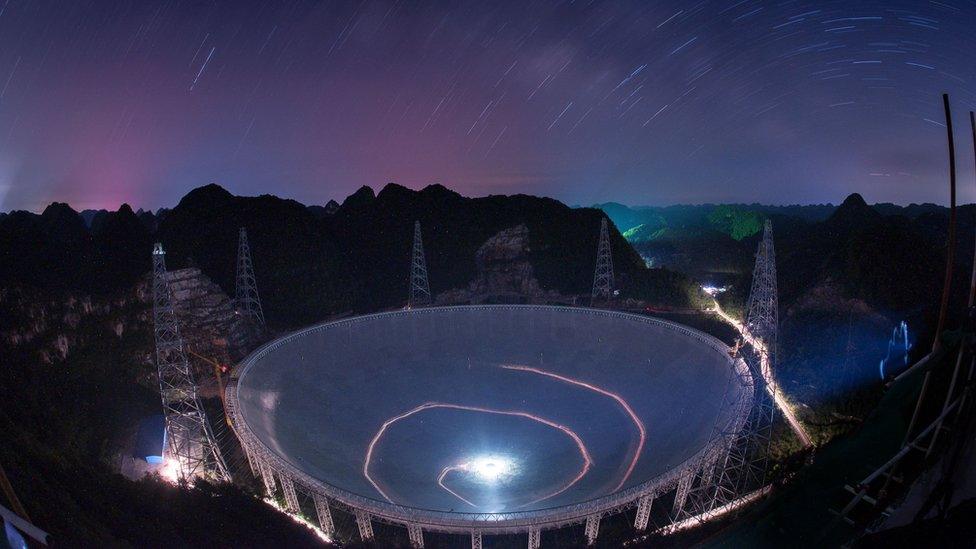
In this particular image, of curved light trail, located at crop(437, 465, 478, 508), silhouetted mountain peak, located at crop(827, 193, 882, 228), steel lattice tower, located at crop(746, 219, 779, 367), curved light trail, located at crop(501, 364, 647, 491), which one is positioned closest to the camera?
curved light trail, located at crop(437, 465, 478, 508)

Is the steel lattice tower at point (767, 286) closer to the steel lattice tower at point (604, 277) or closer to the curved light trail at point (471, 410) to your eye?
the curved light trail at point (471, 410)

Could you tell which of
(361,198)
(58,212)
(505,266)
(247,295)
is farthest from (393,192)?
(58,212)

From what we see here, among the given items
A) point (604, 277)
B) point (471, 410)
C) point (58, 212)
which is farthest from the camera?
point (58, 212)

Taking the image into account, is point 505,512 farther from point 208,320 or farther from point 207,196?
point 207,196

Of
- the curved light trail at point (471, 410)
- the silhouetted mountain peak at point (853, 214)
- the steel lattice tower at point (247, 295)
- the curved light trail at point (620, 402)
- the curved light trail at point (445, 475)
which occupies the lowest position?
the curved light trail at point (445, 475)

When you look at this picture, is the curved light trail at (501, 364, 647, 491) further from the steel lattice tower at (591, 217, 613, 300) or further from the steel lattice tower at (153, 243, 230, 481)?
the steel lattice tower at (153, 243, 230, 481)

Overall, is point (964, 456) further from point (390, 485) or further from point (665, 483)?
point (390, 485)

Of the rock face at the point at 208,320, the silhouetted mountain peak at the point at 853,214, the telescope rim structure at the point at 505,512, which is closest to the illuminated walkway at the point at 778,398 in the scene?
the telescope rim structure at the point at 505,512

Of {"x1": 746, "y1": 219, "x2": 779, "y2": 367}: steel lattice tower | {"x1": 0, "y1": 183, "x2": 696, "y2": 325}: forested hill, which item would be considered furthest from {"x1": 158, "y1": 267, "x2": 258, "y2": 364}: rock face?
{"x1": 746, "y1": 219, "x2": 779, "y2": 367}: steel lattice tower
